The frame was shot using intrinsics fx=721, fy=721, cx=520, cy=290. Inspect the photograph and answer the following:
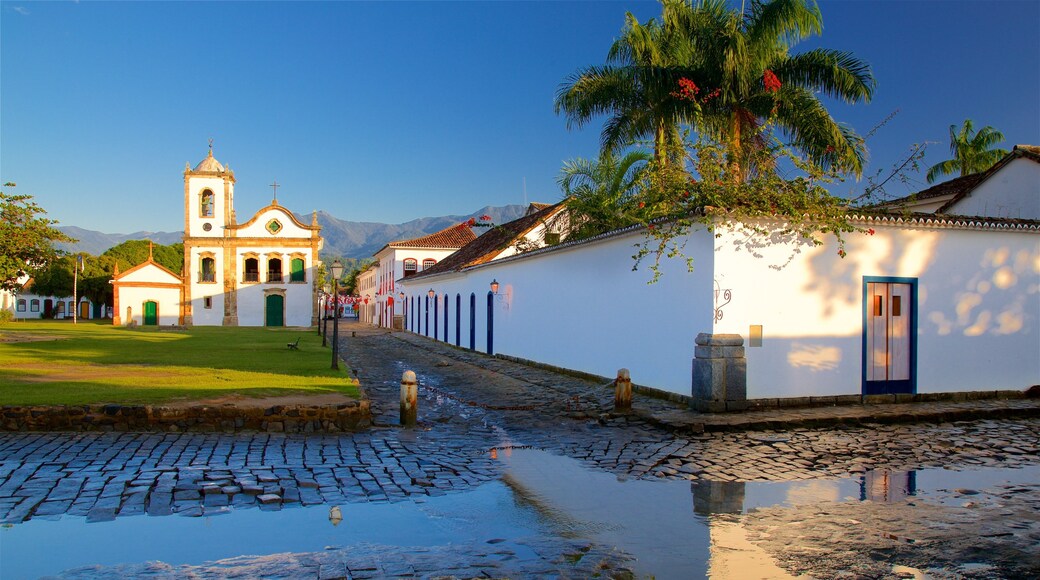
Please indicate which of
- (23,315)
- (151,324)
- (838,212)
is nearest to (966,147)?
(838,212)

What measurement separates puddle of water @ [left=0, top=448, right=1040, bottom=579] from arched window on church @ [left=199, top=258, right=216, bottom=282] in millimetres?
47515

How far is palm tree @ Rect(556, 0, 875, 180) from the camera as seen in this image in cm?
1728

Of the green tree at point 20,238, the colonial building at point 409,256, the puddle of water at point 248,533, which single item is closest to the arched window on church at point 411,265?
the colonial building at point 409,256

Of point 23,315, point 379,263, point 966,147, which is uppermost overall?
point 966,147

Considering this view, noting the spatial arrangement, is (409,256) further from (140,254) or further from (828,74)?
(140,254)

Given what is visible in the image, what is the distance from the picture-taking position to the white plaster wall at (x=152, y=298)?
48750mm

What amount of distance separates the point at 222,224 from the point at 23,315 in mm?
43032

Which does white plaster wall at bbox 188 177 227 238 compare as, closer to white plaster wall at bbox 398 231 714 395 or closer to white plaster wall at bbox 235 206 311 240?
white plaster wall at bbox 235 206 311 240

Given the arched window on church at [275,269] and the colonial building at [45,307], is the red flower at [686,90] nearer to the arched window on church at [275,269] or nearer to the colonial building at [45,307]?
→ the arched window on church at [275,269]

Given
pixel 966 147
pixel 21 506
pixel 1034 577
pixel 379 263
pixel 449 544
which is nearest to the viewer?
pixel 1034 577

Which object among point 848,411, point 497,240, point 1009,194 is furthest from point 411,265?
point 848,411

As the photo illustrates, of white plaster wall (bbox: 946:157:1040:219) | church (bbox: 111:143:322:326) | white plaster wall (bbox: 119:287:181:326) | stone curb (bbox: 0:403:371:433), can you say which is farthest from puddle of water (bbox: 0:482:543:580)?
white plaster wall (bbox: 119:287:181:326)

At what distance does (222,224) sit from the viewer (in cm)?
4919

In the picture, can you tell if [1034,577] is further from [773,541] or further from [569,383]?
[569,383]
